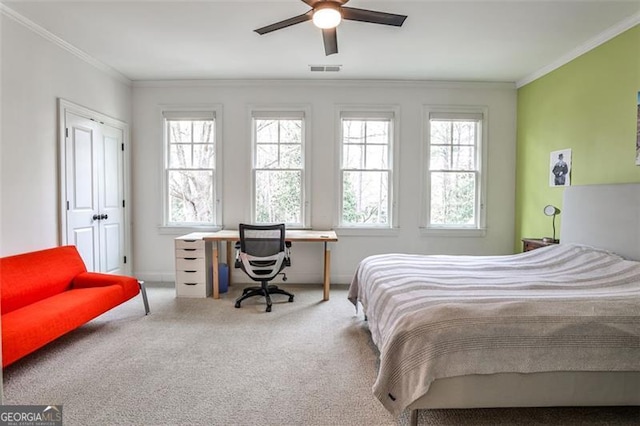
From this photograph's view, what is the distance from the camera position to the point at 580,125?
3.52 meters

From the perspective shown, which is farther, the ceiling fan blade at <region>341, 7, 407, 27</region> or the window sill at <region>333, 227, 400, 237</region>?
the window sill at <region>333, 227, 400, 237</region>

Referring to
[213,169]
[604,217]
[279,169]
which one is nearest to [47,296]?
[213,169]

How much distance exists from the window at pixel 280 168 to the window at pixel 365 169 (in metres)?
0.57

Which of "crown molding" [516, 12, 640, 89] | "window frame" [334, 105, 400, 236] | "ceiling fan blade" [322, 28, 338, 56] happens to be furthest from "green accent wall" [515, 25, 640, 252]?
"ceiling fan blade" [322, 28, 338, 56]

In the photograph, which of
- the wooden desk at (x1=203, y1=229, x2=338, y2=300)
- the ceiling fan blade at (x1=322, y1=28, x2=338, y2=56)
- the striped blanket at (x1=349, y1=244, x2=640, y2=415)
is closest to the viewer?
the striped blanket at (x1=349, y1=244, x2=640, y2=415)

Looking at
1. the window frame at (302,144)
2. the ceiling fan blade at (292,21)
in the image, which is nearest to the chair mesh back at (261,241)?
the window frame at (302,144)

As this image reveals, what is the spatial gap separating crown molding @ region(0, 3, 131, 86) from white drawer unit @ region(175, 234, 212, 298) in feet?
7.22

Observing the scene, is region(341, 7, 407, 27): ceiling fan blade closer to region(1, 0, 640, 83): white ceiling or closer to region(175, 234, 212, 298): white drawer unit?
region(1, 0, 640, 83): white ceiling

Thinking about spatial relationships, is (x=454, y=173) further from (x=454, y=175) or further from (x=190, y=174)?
(x=190, y=174)

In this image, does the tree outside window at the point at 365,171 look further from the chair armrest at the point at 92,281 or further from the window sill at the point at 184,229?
the chair armrest at the point at 92,281

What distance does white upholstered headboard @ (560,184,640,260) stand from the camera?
9.02 ft

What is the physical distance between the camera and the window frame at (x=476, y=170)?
4.61 m

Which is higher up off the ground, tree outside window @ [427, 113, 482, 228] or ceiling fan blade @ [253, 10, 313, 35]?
ceiling fan blade @ [253, 10, 313, 35]

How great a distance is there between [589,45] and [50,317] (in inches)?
204
